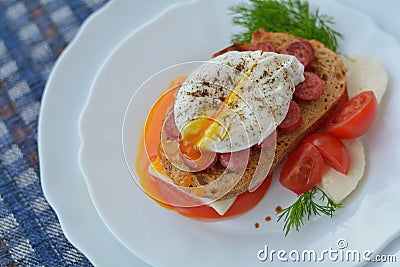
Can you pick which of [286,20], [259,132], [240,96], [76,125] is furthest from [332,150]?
[76,125]

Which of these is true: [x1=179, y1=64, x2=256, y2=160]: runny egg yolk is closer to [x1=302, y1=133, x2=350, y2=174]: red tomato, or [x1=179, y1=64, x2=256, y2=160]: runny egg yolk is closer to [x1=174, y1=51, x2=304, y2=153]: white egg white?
[x1=174, y1=51, x2=304, y2=153]: white egg white

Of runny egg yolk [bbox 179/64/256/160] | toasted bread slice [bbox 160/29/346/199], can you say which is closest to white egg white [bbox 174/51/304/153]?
runny egg yolk [bbox 179/64/256/160]

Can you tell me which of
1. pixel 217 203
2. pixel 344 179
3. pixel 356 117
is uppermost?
pixel 356 117

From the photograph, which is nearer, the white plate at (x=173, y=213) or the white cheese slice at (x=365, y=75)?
the white plate at (x=173, y=213)

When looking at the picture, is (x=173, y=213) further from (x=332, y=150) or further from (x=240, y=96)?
(x=332, y=150)

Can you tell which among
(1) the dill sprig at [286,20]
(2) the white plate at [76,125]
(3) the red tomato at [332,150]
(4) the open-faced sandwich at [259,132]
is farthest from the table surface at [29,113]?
(3) the red tomato at [332,150]

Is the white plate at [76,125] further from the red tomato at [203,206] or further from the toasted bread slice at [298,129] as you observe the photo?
the toasted bread slice at [298,129]
